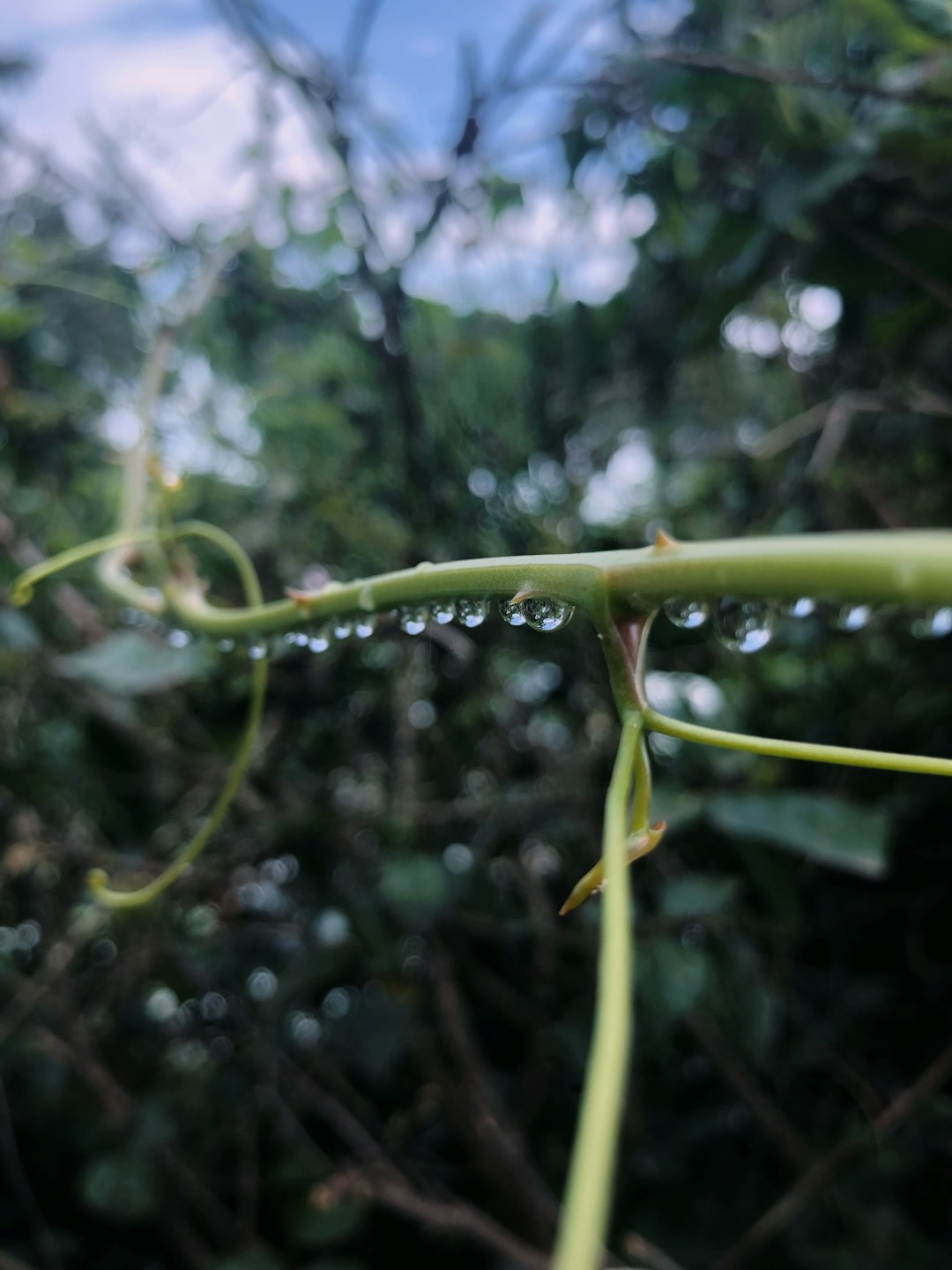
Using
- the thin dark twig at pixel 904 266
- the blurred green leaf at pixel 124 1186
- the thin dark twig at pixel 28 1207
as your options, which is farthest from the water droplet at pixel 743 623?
the thin dark twig at pixel 28 1207

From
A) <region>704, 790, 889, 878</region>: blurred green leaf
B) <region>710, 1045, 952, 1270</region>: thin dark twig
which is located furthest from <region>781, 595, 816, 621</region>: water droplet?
<region>710, 1045, 952, 1270</region>: thin dark twig

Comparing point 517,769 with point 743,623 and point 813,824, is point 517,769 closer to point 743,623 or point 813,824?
point 813,824

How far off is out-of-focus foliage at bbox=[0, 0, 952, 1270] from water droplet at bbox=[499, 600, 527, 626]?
47 cm

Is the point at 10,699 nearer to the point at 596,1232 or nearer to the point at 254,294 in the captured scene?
the point at 254,294

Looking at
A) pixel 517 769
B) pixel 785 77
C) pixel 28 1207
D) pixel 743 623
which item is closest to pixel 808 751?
pixel 743 623

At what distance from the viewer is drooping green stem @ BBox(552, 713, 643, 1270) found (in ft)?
0.37

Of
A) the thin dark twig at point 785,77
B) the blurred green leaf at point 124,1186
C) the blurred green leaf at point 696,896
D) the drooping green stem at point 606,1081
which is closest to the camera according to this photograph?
the drooping green stem at point 606,1081

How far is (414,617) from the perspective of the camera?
0.29 metres

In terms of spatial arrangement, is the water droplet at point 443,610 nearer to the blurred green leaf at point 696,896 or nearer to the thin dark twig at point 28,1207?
the blurred green leaf at point 696,896

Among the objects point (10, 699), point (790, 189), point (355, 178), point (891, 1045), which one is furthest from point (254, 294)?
point (891, 1045)

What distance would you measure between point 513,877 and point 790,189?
0.63m

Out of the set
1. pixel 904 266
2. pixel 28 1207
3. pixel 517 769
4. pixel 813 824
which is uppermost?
pixel 904 266

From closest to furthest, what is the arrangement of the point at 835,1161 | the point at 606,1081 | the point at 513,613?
the point at 606,1081
the point at 513,613
the point at 835,1161

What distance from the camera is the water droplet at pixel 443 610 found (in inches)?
9.4
